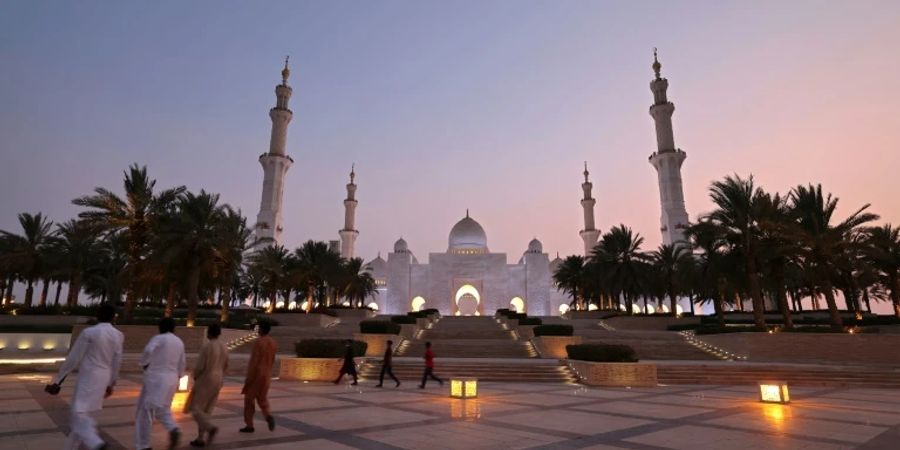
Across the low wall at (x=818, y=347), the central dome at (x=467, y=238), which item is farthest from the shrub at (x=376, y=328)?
the central dome at (x=467, y=238)

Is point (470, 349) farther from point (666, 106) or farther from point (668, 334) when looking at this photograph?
point (666, 106)

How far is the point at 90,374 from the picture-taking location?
4.74m

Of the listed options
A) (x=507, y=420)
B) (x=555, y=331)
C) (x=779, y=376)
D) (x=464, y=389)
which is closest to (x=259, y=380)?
(x=507, y=420)

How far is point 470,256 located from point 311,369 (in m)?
44.8

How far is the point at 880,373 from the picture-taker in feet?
49.5

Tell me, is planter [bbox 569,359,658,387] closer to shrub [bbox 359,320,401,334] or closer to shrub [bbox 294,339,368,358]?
shrub [bbox 294,339,368,358]

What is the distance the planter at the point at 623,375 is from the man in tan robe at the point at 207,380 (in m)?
10.3

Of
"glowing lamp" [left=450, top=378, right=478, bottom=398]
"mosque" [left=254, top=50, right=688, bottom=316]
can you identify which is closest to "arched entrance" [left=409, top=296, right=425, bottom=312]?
"mosque" [left=254, top=50, right=688, bottom=316]

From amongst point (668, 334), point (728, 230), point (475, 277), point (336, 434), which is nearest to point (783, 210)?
point (728, 230)

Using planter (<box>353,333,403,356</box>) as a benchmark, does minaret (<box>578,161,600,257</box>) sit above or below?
above

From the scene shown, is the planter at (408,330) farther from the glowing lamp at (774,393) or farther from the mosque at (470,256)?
the mosque at (470,256)

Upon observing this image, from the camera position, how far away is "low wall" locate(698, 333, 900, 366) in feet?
64.7

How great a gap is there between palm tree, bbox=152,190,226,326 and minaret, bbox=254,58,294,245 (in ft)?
84.3

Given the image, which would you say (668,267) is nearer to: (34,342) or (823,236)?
(823,236)
